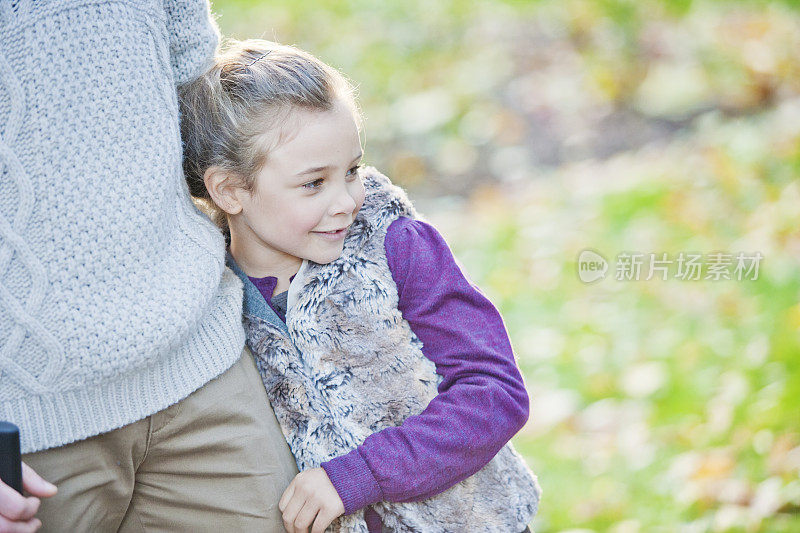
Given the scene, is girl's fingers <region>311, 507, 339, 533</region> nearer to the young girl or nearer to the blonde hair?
the young girl

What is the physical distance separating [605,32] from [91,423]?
609 cm

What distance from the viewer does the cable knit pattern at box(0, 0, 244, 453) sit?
56.4 inches

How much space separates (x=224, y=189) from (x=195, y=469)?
58 centimetres

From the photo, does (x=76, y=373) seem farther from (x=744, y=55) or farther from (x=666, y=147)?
(x=744, y=55)

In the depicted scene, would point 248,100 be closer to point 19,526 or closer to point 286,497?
point 286,497

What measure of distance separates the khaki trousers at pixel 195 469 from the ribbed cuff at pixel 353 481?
0.34 feet

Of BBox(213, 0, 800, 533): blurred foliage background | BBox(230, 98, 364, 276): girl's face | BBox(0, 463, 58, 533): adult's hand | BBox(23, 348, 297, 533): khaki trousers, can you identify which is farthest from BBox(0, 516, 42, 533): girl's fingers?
BBox(213, 0, 800, 533): blurred foliage background

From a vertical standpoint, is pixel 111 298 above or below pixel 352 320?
above

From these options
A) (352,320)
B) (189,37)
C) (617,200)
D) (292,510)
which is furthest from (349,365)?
(617,200)

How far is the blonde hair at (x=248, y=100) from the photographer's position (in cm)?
177

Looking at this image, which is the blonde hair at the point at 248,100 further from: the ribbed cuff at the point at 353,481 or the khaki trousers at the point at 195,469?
the ribbed cuff at the point at 353,481

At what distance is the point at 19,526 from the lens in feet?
4.61

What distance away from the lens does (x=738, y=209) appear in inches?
183

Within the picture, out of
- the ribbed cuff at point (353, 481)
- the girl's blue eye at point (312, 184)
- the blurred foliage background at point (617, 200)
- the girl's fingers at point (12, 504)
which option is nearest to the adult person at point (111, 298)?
the girl's fingers at point (12, 504)
